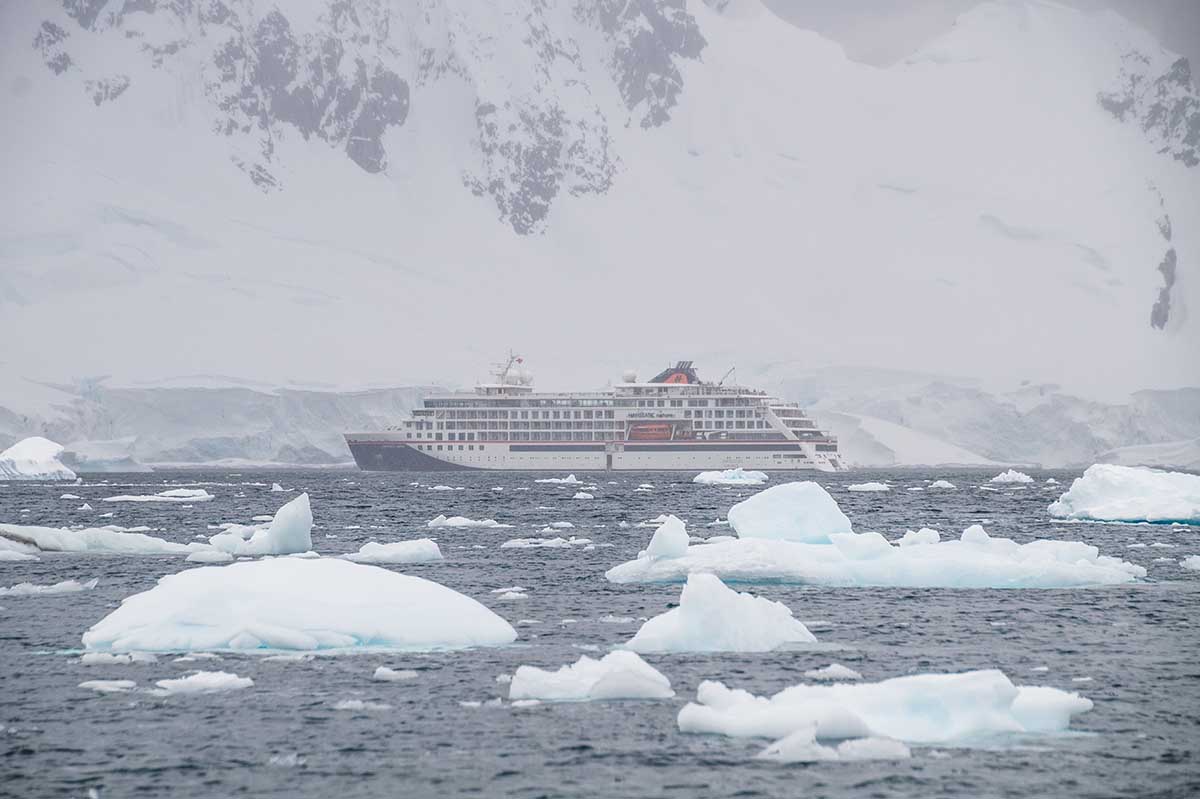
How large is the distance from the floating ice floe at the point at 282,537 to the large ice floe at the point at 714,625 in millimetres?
17326

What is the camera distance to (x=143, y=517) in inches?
2648

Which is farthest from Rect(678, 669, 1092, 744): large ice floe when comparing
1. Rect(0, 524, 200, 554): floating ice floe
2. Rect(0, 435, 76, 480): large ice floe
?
Rect(0, 435, 76, 480): large ice floe

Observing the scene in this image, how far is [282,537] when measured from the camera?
44156mm

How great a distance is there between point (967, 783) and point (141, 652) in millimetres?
14164

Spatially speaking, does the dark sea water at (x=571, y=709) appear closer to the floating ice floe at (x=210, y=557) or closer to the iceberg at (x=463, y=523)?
the floating ice floe at (x=210, y=557)

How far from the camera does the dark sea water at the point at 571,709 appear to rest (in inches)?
763

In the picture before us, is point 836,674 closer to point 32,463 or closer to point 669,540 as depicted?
point 669,540

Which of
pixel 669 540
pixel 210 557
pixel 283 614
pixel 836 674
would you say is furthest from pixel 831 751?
pixel 210 557

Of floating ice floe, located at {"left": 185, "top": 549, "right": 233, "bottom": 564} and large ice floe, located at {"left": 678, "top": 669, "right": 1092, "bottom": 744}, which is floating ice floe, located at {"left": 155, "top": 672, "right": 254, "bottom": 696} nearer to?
large ice floe, located at {"left": 678, "top": 669, "right": 1092, "bottom": 744}

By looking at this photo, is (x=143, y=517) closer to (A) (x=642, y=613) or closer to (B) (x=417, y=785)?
(A) (x=642, y=613)

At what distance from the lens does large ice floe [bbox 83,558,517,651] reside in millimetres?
27125

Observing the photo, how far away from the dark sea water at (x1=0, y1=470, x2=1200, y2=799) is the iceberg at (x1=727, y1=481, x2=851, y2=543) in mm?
4164

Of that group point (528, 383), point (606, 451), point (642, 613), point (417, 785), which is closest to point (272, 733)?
point (417, 785)

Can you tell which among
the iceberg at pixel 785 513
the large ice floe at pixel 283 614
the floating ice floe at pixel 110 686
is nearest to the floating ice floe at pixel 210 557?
the iceberg at pixel 785 513
